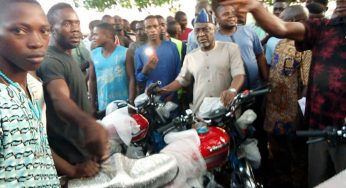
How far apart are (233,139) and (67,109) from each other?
1.60m

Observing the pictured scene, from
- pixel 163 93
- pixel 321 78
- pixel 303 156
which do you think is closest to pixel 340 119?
pixel 321 78

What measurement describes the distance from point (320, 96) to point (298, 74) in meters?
1.06

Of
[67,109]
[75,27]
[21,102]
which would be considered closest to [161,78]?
[75,27]

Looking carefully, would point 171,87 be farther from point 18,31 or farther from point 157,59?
point 18,31

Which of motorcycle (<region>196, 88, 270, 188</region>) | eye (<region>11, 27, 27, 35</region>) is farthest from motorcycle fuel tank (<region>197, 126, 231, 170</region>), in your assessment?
eye (<region>11, 27, 27, 35</region>)

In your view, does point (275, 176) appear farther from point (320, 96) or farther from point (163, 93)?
point (320, 96)

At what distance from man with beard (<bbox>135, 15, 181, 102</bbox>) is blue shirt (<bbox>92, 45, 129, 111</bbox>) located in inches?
8.2

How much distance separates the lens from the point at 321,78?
9.11 ft

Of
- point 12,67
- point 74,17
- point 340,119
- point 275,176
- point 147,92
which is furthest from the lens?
point 275,176

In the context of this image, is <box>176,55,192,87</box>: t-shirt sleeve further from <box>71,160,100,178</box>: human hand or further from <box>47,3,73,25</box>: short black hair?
<box>71,160,100,178</box>: human hand

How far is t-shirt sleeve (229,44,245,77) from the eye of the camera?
389 centimetres

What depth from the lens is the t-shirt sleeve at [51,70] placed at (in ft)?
8.03

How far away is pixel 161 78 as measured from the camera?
15.7 ft

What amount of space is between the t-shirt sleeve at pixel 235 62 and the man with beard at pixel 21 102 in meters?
2.48
